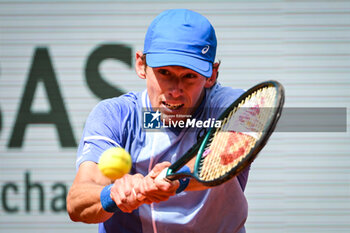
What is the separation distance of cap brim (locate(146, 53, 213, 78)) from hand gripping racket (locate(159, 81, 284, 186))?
0.25 metres

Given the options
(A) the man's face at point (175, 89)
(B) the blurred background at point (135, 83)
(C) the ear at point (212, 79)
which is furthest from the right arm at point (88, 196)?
(B) the blurred background at point (135, 83)

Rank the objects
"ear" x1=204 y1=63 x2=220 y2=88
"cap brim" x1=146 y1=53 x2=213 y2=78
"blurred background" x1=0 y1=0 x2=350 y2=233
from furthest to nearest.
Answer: "blurred background" x1=0 y1=0 x2=350 y2=233, "ear" x1=204 y1=63 x2=220 y2=88, "cap brim" x1=146 y1=53 x2=213 y2=78

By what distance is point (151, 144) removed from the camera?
8.97 ft

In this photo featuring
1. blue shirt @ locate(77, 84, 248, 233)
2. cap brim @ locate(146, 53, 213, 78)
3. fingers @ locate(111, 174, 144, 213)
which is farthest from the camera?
blue shirt @ locate(77, 84, 248, 233)

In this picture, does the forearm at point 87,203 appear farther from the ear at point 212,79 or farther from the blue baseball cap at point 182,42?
the ear at point 212,79

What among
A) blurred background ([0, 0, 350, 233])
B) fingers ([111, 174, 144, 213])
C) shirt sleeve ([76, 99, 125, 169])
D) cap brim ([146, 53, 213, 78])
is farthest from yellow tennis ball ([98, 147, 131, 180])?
blurred background ([0, 0, 350, 233])

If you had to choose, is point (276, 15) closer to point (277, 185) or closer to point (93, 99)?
point (277, 185)

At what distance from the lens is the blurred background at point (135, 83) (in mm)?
5891

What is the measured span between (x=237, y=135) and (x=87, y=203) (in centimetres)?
78

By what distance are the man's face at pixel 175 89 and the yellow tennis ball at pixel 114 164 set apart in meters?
0.40

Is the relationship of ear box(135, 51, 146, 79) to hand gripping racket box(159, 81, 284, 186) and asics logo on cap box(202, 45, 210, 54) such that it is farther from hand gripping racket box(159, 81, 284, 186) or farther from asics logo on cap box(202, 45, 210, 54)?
hand gripping racket box(159, 81, 284, 186)

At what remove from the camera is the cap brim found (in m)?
2.53

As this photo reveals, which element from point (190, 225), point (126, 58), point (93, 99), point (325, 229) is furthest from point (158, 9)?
point (190, 225)

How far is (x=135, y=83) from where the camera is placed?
5.88m
